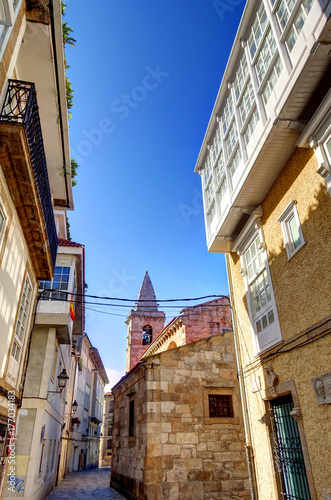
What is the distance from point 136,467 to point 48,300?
20.5ft

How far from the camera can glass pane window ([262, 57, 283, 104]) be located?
617 centimetres

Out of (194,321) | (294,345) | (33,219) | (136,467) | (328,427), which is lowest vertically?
(136,467)

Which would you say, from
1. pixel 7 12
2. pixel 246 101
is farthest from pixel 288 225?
pixel 7 12

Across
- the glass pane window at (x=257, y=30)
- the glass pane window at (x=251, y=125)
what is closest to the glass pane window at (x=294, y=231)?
the glass pane window at (x=251, y=125)

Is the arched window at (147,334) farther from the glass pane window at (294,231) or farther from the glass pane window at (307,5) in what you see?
the glass pane window at (307,5)

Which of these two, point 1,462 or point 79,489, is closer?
point 1,462

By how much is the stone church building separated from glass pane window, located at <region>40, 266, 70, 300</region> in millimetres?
3748

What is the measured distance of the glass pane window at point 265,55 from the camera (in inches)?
254

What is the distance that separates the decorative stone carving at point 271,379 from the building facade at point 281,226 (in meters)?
0.02

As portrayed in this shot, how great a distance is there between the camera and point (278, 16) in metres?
6.24

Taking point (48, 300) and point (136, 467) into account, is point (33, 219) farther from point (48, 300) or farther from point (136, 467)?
point (136, 467)

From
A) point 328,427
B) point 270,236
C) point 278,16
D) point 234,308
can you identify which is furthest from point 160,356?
point 278,16

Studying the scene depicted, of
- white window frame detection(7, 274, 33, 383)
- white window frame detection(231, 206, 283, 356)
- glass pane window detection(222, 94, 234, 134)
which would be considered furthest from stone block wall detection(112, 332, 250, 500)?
glass pane window detection(222, 94, 234, 134)

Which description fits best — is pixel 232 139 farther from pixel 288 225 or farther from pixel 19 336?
pixel 19 336
